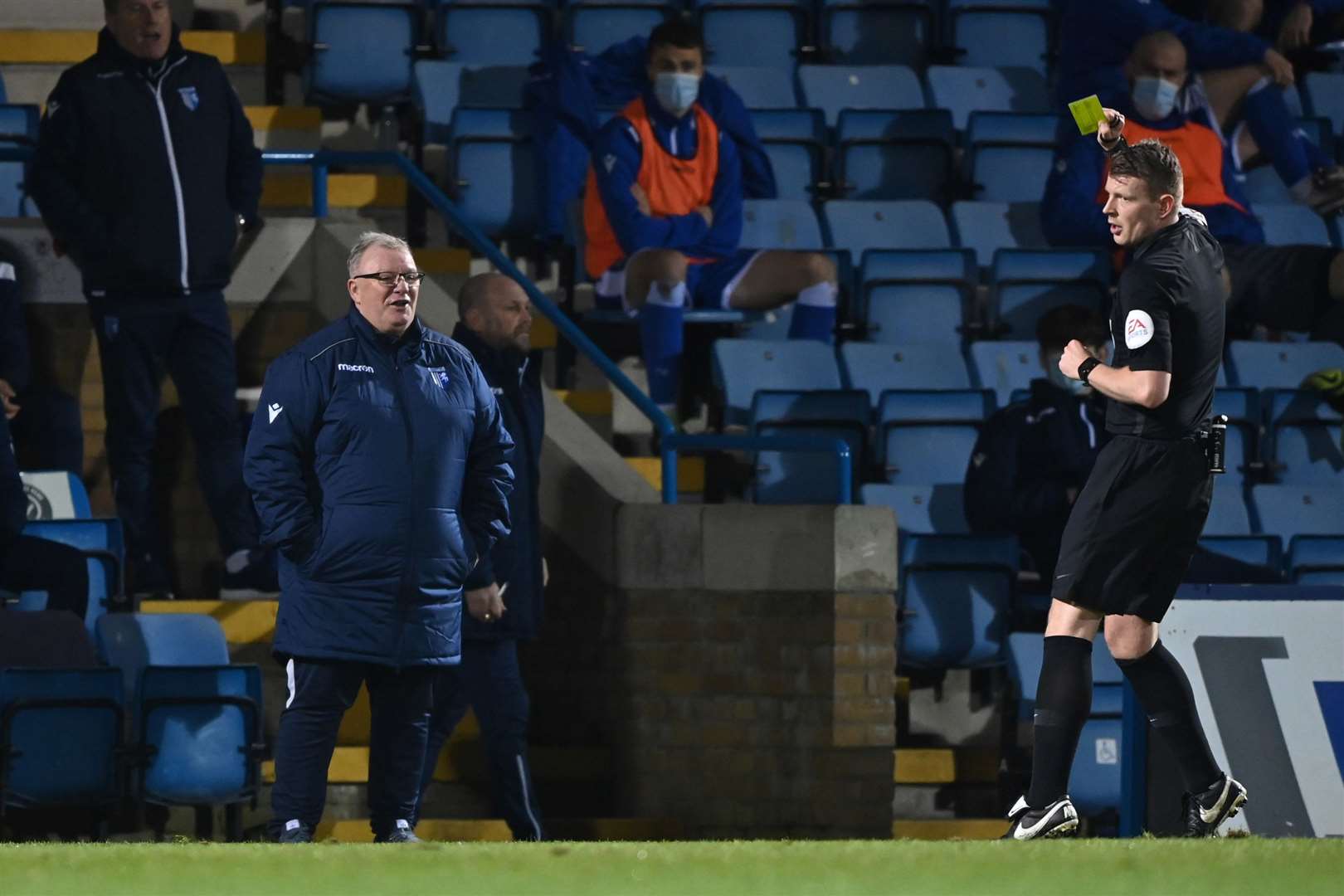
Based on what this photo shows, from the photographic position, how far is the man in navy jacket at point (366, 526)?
6.06 meters

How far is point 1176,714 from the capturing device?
19.3ft

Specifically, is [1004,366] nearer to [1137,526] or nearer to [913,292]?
[913,292]

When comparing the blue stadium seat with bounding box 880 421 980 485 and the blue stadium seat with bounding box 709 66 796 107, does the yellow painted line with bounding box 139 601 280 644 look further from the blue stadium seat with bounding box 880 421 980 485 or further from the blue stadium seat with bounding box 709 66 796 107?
the blue stadium seat with bounding box 709 66 796 107

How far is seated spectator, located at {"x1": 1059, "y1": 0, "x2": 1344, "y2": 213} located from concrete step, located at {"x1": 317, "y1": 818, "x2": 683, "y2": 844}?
4.52 metres

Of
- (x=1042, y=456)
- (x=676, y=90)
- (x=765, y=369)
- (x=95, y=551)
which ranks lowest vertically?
(x=95, y=551)

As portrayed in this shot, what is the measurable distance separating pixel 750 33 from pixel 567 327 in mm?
3516

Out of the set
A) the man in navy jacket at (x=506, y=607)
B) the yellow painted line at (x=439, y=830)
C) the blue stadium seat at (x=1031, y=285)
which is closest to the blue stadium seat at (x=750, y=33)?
the blue stadium seat at (x=1031, y=285)

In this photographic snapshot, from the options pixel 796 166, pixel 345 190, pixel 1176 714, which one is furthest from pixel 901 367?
pixel 1176 714

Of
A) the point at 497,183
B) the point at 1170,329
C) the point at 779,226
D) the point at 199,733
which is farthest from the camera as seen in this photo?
the point at 779,226

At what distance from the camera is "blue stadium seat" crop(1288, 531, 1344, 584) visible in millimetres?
9578

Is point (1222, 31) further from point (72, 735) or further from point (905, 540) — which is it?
point (72, 735)

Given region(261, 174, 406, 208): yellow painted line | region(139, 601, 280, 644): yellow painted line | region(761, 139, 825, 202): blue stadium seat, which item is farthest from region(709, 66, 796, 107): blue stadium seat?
region(139, 601, 280, 644): yellow painted line

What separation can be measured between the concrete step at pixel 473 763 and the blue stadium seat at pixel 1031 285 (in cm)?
295

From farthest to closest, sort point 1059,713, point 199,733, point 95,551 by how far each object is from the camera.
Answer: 1. point 95,551
2. point 199,733
3. point 1059,713
